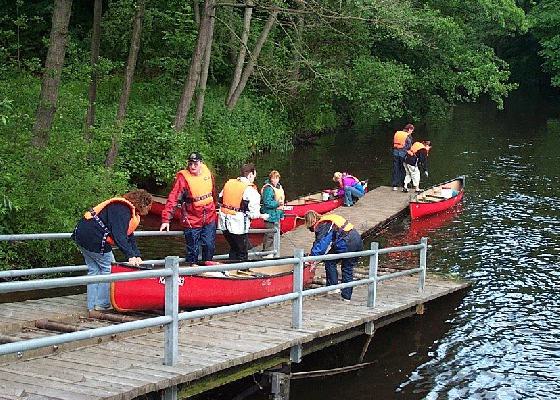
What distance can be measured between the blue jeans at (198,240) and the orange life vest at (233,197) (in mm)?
581

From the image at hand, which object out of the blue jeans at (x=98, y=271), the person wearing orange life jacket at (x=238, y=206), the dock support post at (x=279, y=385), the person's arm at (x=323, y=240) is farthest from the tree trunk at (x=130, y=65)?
the dock support post at (x=279, y=385)

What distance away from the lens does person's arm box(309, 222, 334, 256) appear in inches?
458

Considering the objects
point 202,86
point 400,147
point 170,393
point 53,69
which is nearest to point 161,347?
point 170,393

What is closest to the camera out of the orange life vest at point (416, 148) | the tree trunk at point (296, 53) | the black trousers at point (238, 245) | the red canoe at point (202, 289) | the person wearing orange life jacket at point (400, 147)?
the red canoe at point (202, 289)

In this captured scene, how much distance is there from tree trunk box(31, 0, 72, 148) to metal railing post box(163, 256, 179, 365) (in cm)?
841

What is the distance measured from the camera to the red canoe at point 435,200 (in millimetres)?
22375

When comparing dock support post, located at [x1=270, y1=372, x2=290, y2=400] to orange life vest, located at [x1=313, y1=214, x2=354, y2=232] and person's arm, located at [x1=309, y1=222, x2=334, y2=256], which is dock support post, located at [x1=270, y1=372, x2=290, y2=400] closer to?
person's arm, located at [x1=309, y1=222, x2=334, y2=256]

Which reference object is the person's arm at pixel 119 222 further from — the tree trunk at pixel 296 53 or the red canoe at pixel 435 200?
the tree trunk at pixel 296 53

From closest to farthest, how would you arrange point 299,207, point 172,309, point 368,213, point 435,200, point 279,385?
point 172,309
point 279,385
point 299,207
point 368,213
point 435,200

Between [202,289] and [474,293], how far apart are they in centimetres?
672

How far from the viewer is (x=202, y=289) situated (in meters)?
10.5

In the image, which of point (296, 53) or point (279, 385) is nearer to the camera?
point (279, 385)

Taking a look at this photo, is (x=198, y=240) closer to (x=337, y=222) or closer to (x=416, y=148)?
(x=337, y=222)

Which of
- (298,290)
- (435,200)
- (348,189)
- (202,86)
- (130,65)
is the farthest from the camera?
(202,86)
